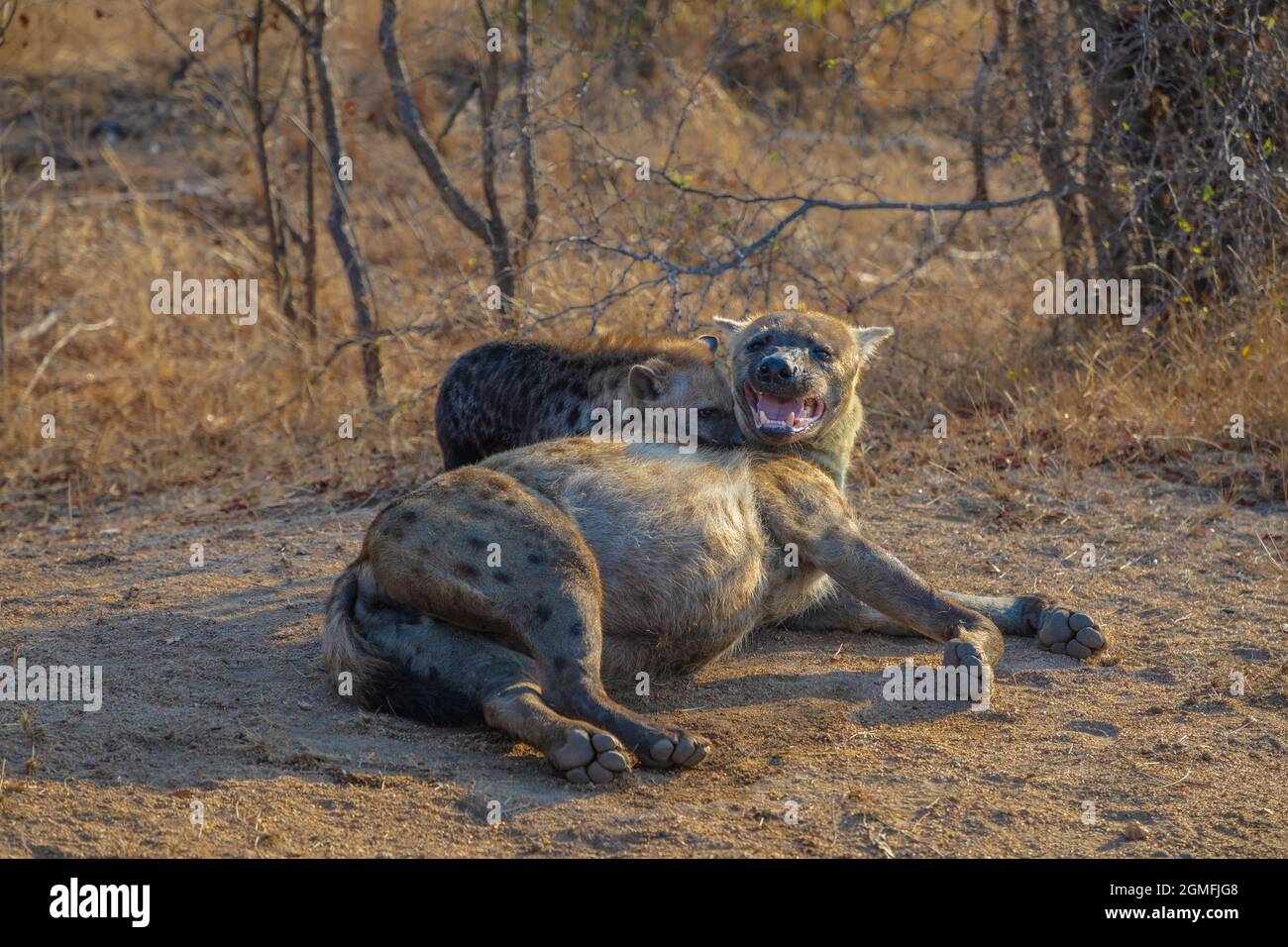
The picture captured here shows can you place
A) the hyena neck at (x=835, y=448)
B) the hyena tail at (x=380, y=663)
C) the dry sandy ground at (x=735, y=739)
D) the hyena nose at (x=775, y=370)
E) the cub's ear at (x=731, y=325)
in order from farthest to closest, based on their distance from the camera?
the cub's ear at (x=731, y=325) < the hyena neck at (x=835, y=448) < the hyena nose at (x=775, y=370) < the hyena tail at (x=380, y=663) < the dry sandy ground at (x=735, y=739)

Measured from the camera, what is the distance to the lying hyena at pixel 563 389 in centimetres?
492

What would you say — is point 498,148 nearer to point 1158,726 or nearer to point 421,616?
point 421,616

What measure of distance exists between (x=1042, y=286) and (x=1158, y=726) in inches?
148

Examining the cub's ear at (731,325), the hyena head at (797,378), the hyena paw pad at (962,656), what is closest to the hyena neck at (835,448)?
the hyena head at (797,378)

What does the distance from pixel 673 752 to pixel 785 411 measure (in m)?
1.58

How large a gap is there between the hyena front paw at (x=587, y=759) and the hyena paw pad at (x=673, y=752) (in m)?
0.08

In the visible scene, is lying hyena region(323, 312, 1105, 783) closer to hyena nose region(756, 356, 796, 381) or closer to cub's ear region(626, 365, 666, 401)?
hyena nose region(756, 356, 796, 381)

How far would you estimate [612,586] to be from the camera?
368 cm

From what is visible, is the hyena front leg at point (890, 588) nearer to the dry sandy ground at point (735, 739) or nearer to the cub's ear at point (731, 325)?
the dry sandy ground at point (735, 739)

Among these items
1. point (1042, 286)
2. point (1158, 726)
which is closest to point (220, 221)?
point (1042, 286)

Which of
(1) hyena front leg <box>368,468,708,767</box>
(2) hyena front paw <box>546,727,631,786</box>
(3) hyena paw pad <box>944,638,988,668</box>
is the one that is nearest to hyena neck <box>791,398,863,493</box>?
(3) hyena paw pad <box>944,638,988,668</box>

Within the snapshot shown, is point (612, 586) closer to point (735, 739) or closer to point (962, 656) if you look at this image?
point (735, 739)

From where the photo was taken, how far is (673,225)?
731cm

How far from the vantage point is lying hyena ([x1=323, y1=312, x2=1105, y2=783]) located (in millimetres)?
3352
